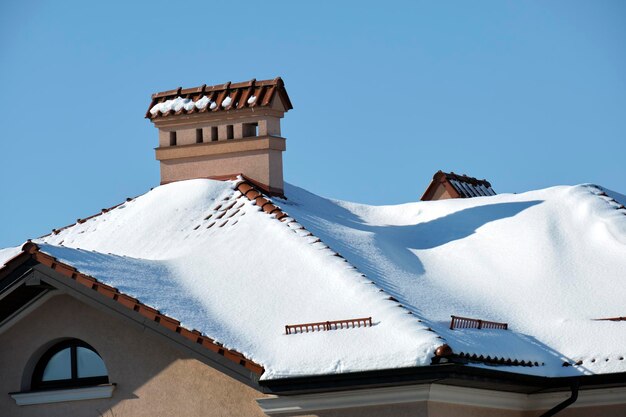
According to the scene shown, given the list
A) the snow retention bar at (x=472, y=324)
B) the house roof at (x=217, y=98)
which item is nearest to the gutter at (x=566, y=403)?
the snow retention bar at (x=472, y=324)

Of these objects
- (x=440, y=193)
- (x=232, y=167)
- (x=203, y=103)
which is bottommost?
(x=440, y=193)

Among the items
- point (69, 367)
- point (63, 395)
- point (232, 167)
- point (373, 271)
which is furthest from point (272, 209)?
point (63, 395)

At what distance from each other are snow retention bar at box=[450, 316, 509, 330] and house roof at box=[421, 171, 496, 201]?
9.46 m

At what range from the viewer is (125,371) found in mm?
19141

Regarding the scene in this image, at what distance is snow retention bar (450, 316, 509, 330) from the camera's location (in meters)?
19.3

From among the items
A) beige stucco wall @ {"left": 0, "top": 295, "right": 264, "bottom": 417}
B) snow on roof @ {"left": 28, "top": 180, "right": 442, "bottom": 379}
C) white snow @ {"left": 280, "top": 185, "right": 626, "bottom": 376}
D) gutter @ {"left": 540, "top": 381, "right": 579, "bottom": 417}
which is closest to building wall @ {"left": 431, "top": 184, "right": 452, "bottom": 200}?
white snow @ {"left": 280, "top": 185, "right": 626, "bottom": 376}

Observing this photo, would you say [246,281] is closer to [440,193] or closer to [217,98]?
[217,98]

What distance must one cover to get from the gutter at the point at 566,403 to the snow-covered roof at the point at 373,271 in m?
0.26

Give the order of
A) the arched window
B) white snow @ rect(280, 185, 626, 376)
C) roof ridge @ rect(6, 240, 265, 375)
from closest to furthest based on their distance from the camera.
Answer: roof ridge @ rect(6, 240, 265, 375)
the arched window
white snow @ rect(280, 185, 626, 376)

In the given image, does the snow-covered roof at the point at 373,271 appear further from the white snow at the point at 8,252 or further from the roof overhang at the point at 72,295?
the white snow at the point at 8,252

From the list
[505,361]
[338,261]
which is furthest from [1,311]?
[505,361]

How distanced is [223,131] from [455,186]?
656 centimetres

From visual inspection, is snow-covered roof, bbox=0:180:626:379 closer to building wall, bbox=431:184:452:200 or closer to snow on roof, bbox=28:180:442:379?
snow on roof, bbox=28:180:442:379

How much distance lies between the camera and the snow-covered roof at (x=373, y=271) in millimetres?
18312
